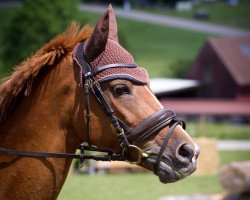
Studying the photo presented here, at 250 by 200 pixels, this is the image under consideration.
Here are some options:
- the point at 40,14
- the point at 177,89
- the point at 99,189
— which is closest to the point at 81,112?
the point at 99,189

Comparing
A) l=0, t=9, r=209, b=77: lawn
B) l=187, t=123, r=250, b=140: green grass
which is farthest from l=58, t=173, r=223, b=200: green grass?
l=0, t=9, r=209, b=77: lawn

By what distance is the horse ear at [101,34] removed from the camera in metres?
3.68

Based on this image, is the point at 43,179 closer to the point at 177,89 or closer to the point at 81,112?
the point at 81,112

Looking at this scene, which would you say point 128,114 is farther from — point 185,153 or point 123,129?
point 185,153

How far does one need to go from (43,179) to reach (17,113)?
1.43 ft

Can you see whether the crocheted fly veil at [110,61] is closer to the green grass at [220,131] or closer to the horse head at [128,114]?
the horse head at [128,114]

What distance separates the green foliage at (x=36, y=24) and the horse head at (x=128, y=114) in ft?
58.9

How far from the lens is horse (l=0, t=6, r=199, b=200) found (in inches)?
146

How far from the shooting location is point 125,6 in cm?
5100

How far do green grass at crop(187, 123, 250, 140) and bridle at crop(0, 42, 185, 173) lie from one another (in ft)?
88.9

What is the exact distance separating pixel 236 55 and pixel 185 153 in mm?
40161

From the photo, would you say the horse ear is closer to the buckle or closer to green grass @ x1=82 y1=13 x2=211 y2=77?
the buckle

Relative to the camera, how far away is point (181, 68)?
162 ft

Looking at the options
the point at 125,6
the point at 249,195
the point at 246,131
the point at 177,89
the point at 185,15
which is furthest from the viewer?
the point at 185,15
